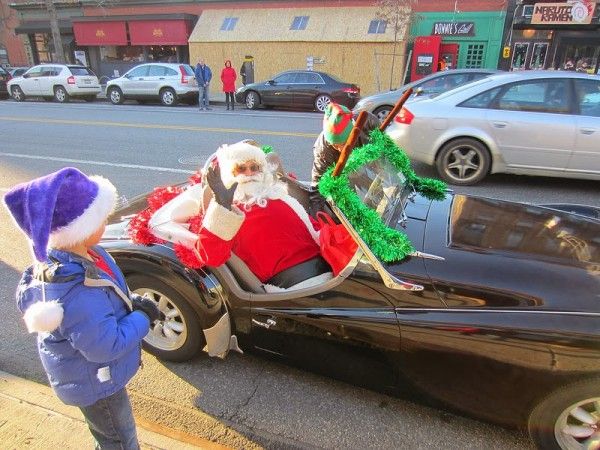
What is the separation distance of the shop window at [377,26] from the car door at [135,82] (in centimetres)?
951

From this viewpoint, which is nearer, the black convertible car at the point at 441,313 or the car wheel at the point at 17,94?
the black convertible car at the point at 441,313

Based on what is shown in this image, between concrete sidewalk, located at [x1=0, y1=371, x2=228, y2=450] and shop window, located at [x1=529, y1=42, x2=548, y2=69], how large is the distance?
21.5 metres

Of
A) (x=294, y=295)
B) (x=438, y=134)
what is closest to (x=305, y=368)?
(x=294, y=295)

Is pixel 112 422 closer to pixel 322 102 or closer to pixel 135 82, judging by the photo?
pixel 322 102

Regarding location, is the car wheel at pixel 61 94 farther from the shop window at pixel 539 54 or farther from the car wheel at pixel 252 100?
the shop window at pixel 539 54

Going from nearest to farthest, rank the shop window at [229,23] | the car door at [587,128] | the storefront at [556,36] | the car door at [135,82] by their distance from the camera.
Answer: the car door at [587,128] → the car door at [135,82] → the storefront at [556,36] → the shop window at [229,23]

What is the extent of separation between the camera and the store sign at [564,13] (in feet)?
58.6

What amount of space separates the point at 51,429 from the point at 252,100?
13.9 meters

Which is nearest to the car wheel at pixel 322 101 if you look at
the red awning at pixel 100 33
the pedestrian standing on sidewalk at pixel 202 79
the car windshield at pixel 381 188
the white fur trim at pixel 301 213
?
the pedestrian standing on sidewalk at pixel 202 79

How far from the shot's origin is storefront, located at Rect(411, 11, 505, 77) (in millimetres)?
19062

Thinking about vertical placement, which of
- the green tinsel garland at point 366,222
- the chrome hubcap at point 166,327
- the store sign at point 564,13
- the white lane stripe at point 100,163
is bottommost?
the white lane stripe at point 100,163

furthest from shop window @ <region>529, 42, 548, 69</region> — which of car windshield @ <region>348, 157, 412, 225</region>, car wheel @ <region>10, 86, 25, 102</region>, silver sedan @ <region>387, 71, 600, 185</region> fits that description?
car wheel @ <region>10, 86, 25, 102</region>

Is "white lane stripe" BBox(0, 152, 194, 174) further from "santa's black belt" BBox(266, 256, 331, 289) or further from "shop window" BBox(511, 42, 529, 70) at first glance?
"shop window" BBox(511, 42, 529, 70)

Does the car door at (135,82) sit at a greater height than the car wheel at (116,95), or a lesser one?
greater
